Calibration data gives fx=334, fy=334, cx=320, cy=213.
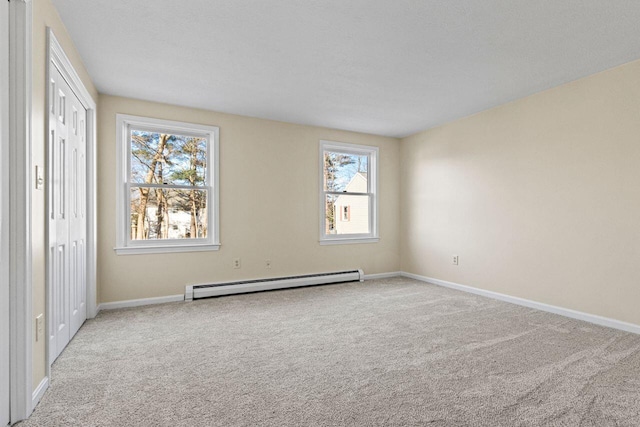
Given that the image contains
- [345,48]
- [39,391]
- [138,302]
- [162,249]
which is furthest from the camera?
[162,249]

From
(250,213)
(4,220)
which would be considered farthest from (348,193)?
(4,220)

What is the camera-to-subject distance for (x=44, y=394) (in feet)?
6.31

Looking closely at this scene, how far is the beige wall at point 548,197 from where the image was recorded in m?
3.01


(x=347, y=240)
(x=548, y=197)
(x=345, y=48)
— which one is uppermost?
(x=345, y=48)

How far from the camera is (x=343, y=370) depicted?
2.22 meters

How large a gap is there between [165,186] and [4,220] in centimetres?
248

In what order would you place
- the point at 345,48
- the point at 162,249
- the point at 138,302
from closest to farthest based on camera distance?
the point at 345,48, the point at 138,302, the point at 162,249

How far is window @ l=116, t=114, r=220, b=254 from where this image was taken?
3.87 meters

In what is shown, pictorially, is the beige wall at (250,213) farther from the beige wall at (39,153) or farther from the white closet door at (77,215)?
the beige wall at (39,153)

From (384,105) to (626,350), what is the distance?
3209mm

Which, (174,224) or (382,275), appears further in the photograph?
(382,275)

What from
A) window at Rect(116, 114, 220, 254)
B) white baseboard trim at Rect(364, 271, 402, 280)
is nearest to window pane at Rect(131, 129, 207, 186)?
window at Rect(116, 114, 220, 254)

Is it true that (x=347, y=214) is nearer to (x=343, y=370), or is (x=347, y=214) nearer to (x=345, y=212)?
(x=345, y=212)

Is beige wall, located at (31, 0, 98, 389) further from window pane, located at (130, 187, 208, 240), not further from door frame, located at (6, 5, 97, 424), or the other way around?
window pane, located at (130, 187, 208, 240)
